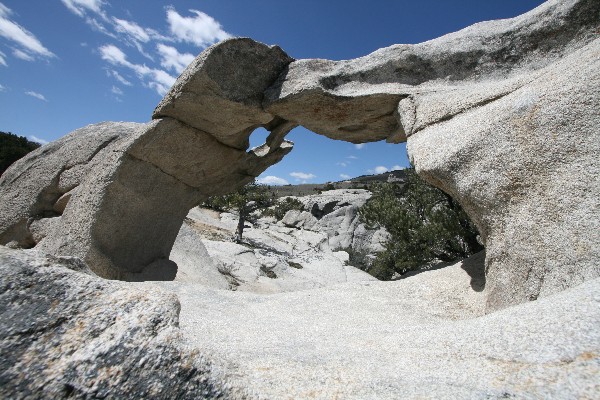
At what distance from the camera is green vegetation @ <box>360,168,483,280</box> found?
10914mm

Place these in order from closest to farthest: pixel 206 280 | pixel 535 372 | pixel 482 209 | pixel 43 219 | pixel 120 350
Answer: pixel 120 350 → pixel 535 372 → pixel 482 209 → pixel 43 219 → pixel 206 280

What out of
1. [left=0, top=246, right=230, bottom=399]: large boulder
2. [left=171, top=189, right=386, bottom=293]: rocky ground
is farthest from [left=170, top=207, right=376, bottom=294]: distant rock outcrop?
[left=0, top=246, right=230, bottom=399]: large boulder

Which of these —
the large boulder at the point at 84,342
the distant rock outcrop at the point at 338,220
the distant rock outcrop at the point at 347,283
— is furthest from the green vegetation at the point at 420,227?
the distant rock outcrop at the point at 338,220

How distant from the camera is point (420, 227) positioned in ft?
41.7

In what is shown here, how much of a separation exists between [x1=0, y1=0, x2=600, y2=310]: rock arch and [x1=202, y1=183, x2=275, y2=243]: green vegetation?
12.2 metres

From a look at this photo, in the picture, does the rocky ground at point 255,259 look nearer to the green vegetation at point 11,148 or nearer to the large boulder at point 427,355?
the large boulder at point 427,355

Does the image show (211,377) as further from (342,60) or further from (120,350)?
(342,60)

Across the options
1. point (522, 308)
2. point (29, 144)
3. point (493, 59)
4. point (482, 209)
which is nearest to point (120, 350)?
point (522, 308)

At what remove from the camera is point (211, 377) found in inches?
72.2

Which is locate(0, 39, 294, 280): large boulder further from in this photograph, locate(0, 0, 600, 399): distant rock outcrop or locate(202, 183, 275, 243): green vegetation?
locate(202, 183, 275, 243): green vegetation

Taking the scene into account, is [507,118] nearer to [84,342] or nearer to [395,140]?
[395,140]

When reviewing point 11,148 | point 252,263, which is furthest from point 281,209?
point 252,263

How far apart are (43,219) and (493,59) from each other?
34.8 feet

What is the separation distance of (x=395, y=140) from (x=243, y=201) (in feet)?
55.1
